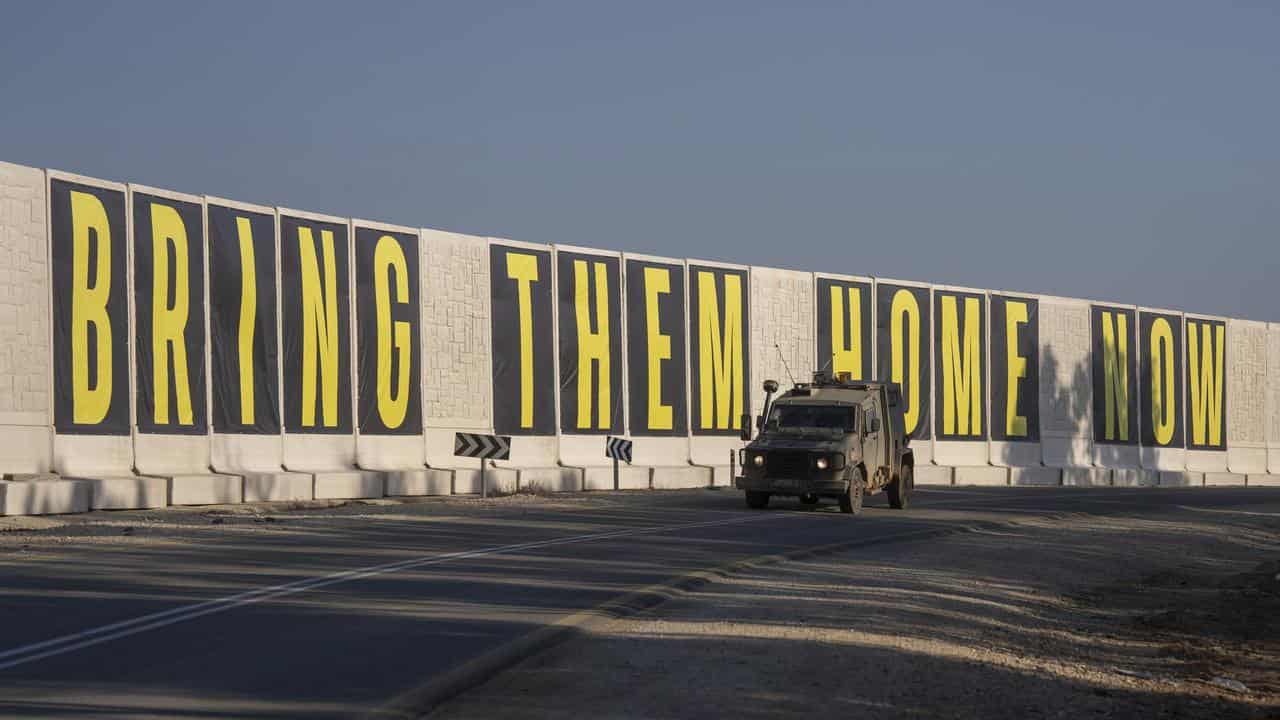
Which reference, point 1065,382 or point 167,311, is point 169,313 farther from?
point 1065,382

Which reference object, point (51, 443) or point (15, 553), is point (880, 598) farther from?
point (51, 443)

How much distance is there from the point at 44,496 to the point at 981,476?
3520 cm

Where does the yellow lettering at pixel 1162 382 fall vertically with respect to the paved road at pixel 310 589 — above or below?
above

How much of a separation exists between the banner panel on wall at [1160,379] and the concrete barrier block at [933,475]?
13852 millimetres

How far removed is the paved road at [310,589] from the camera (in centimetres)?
967

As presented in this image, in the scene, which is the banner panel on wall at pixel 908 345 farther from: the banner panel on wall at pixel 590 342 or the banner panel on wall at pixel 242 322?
the banner panel on wall at pixel 242 322

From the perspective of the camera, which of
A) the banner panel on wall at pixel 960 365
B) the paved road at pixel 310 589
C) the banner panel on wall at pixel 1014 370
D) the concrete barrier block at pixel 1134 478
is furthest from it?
the concrete barrier block at pixel 1134 478

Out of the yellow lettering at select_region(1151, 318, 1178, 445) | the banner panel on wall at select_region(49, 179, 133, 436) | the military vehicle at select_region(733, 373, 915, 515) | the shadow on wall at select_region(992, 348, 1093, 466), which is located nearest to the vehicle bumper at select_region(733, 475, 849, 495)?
the military vehicle at select_region(733, 373, 915, 515)

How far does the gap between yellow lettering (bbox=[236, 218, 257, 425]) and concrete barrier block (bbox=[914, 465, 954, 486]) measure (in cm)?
2431

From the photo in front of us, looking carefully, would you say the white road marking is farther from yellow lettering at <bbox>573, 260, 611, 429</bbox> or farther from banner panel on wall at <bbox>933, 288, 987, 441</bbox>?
banner panel on wall at <bbox>933, 288, 987, 441</bbox>

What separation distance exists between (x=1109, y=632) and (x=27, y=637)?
1020 centimetres

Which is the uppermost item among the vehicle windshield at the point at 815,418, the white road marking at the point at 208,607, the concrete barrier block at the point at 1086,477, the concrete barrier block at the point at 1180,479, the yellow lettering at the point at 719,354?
the yellow lettering at the point at 719,354

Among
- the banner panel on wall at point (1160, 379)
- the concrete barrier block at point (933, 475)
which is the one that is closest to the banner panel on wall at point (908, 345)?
the concrete barrier block at point (933, 475)

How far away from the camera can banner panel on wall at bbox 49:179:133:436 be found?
2992 centimetres
